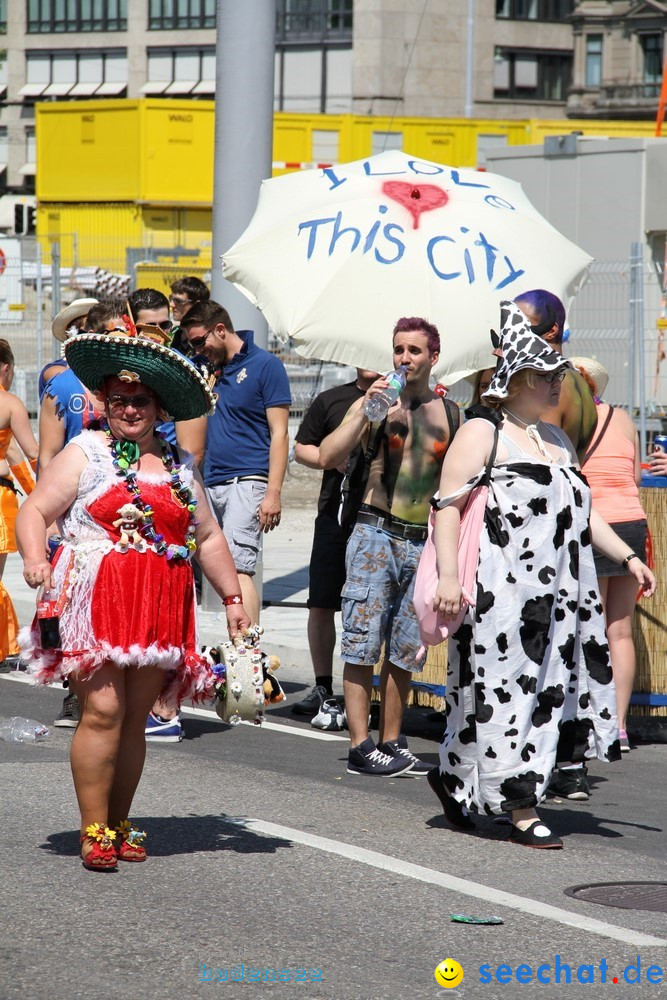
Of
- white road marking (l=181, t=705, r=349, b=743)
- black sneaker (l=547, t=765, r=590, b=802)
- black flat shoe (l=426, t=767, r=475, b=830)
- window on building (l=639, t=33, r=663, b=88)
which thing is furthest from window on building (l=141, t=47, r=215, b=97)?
black flat shoe (l=426, t=767, r=475, b=830)

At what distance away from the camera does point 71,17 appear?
7475 cm

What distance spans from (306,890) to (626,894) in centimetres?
106

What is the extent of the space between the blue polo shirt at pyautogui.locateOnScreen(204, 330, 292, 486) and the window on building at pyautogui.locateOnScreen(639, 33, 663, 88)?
70.8 meters

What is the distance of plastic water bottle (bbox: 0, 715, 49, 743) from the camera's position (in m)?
7.39

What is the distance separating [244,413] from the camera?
8430 mm

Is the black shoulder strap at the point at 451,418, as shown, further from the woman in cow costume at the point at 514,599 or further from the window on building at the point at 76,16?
the window on building at the point at 76,16

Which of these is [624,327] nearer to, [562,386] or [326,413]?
[326,413]

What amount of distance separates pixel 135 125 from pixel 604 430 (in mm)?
30751

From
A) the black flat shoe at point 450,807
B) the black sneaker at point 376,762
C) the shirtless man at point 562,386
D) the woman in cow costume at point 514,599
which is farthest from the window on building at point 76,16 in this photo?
the black flat shoe at point 450,807

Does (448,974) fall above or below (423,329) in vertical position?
below

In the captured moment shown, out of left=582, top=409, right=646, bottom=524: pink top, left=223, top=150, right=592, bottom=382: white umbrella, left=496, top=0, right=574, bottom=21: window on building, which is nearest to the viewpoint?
→ left=223, top=150, right=592, bottom=382: white umbrella

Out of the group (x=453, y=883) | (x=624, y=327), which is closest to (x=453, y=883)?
(x=453, y=883)

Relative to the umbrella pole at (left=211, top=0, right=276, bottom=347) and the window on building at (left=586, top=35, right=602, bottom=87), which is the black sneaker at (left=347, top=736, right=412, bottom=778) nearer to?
the umbrella pole at (left=211, top=0, right=276, bottom=347)

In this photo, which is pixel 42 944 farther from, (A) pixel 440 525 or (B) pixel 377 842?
(A) pixel 440 525
